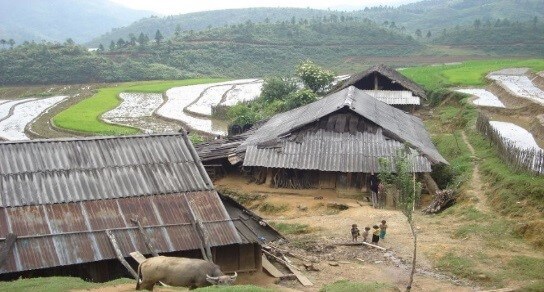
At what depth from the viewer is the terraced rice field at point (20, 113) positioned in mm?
39331

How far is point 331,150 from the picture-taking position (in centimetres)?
2347

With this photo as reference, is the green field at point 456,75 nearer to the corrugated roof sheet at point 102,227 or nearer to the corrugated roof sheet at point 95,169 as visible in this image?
the corrugated roof sheet at point 95,169

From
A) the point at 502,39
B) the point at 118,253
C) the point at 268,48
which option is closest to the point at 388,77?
the point at 118,253

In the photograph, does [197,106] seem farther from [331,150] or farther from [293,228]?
[293,228]

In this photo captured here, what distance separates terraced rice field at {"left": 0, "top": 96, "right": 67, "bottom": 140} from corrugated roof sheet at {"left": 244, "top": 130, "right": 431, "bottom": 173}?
21043mm

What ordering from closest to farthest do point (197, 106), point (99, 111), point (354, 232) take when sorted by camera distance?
point (354, 232) → point (99, 111) → point (197, 106)

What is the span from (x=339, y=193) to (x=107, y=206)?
39.1 feet

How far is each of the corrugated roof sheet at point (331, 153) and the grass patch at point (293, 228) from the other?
365 cm

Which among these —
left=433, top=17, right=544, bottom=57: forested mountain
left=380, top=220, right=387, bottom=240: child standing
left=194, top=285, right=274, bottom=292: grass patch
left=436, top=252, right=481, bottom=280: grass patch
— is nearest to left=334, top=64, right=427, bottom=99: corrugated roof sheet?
left=380, top=220, right=387, bottom=240: child standing

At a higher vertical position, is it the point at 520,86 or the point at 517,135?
the point at 520,86

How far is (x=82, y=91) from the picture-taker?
63.4 meters

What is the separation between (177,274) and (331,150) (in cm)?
1325

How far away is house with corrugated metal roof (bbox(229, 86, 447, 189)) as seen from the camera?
896 inches

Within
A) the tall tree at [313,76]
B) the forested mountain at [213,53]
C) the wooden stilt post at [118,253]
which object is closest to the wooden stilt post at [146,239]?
the wooden stilt post at [118,253]
